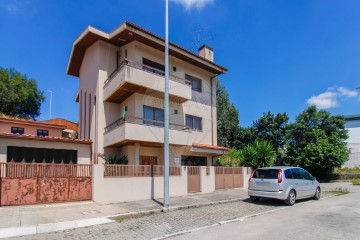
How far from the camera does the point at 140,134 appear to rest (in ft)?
53.1

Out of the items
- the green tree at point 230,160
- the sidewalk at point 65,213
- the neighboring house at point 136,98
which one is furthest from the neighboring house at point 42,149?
the green tree at point 230,160

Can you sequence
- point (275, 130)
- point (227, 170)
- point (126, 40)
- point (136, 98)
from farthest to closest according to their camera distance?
1. point (275, 130)
2. point (227, 170)
3. point (126, 40)
4. point (136, 98)

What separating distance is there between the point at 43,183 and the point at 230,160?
1495 centimetres

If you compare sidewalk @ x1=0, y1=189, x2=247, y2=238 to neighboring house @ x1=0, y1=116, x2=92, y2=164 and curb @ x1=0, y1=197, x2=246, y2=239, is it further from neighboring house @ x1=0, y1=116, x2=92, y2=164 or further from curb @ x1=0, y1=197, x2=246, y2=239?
neighboring house @ x1=0, y1=116, x2=92, y2=164

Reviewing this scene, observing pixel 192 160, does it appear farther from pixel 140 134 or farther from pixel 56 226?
pixel 56 226

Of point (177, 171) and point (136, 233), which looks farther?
point (177, 171)

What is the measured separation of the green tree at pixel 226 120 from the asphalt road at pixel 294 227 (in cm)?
2400

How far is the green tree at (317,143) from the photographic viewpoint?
29.8m

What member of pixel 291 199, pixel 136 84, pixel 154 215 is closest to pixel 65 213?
pixel 154 215

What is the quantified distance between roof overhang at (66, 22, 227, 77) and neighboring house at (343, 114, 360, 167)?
107ft

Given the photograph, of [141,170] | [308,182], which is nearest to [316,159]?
[308,182]

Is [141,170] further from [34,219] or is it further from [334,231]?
[334,231]

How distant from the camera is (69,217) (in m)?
9.88

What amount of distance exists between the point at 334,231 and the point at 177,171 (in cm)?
934
